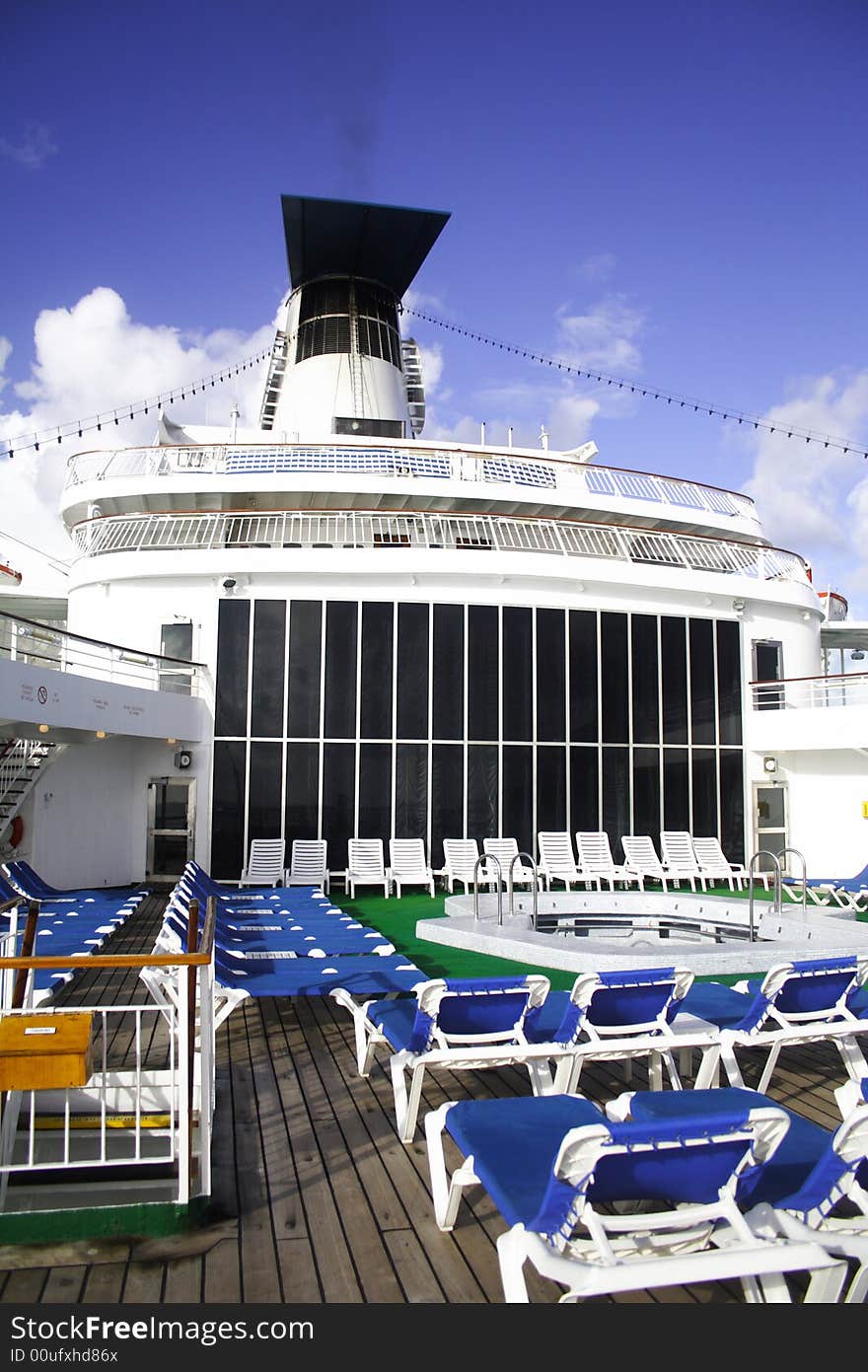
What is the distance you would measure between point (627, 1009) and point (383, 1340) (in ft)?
8.55

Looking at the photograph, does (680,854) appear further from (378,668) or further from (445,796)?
(378,668)

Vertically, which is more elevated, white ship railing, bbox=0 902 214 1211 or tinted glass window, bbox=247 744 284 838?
tinted glass window, bbox=247 744 284 838

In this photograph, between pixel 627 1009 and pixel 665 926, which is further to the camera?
pixel 665 926

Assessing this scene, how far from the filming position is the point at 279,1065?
576cm

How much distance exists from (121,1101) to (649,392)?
20.0 metres

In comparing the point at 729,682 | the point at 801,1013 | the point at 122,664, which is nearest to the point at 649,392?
the point at 729,682

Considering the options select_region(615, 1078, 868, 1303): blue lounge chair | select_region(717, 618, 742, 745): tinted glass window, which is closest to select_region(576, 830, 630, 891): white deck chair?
select_region(717, 618, 742, 745): tinted glass window

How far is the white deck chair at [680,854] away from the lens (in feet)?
49.0

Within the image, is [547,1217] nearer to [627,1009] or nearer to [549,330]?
[627,1009]

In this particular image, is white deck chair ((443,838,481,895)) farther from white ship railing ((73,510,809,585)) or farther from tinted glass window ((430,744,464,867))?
white ship railing ((73,510,809,585))

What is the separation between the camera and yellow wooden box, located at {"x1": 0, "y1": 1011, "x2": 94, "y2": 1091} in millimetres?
3623

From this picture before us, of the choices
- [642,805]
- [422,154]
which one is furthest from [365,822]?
[422,154]

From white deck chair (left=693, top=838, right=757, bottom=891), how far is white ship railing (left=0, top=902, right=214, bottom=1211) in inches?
427

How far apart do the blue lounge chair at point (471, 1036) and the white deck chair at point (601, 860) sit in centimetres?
982
